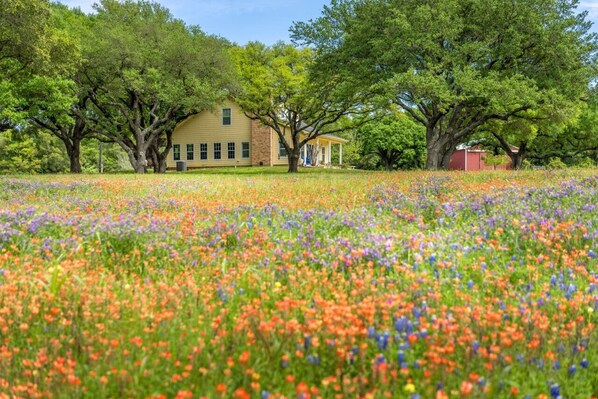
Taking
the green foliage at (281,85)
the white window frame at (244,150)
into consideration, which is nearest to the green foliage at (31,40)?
the green foliage at (281,85)

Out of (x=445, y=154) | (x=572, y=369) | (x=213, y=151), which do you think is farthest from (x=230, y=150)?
(x=572, y=369)

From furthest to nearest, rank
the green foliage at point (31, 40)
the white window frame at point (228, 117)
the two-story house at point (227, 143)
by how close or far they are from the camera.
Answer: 1. the white window frame at point (228, 117)
2. the two-story house at point (227, 143)
3. the green foliage at point (31, 40)

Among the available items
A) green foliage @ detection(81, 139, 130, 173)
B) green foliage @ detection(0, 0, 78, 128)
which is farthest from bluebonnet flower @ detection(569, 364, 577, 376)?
green foliage @ detection(81, 139, 130, 173)

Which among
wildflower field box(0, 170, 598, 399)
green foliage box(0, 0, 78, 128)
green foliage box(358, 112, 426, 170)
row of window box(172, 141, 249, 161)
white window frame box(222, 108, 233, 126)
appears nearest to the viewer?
wildflower field box(0, 170, 598, 399)

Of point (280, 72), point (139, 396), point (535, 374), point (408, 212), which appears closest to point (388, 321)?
point (535, 374)

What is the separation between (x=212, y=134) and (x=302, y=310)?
5091cm

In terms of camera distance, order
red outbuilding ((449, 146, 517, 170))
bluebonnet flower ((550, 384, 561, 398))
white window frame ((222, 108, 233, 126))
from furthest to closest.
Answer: red outbuilding ((449, 146, 517, 170)), white window frame ((222, 108, 233, 126)), bluebonnet flower ((550, 384, 561, 398))

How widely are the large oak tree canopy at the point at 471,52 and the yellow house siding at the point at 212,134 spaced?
80.1 feet

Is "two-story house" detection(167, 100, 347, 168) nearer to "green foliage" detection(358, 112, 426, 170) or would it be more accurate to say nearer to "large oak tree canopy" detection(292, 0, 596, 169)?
"green foliage" detection(358, 112, 426, 170)

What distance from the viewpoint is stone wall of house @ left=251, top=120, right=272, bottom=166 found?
49094 mm

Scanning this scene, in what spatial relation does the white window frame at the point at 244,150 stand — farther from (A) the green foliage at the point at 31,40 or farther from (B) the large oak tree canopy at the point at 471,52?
(A) the green foliage at the point at 31,40

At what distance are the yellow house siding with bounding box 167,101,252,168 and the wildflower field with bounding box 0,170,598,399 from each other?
148 ft

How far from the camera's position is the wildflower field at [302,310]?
255cm

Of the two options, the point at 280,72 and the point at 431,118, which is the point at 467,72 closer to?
the point at 431,118
